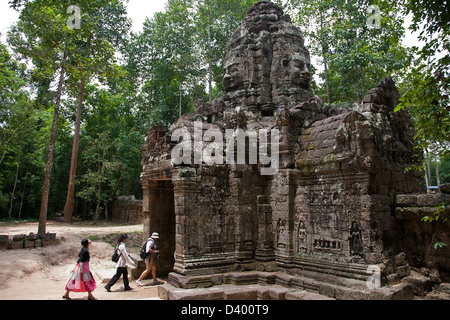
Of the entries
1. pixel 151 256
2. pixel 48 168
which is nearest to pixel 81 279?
pixel 151 256

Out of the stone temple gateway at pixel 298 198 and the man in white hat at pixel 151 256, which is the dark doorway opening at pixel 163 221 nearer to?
the stone temple gateway at pixel 298 198

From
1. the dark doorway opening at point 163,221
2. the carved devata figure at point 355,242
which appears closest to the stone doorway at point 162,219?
the dark doorway opening at point 163,221

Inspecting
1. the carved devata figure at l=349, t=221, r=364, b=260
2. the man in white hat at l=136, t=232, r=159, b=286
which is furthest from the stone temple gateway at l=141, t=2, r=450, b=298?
the man in white hat at l=136, t=232, r=159, b=286

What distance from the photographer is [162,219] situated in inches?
363

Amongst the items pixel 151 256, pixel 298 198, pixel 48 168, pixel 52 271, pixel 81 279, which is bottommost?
pixel 52 271

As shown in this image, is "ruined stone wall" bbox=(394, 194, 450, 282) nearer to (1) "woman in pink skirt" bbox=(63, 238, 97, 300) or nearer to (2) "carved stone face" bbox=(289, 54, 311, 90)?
(2) "carved stone face" bbox=(289, 54, 311, 90)

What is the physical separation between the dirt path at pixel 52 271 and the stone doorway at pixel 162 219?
1.11 m

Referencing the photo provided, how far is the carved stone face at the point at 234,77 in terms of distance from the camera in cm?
992

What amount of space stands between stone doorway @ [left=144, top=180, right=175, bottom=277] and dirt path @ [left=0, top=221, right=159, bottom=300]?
3.66 ft

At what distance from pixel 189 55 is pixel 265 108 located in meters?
18.9

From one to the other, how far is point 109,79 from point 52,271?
9.23 m

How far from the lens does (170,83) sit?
28.3m

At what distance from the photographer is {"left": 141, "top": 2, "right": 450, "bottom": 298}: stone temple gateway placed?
6156mm

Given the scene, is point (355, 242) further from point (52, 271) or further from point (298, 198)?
point (52, 271)
